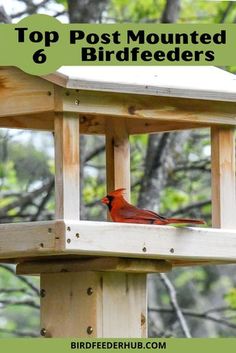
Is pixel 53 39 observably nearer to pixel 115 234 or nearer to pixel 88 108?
pixel 88 108

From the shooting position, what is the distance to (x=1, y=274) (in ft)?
41.5

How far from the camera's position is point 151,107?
5.11 m

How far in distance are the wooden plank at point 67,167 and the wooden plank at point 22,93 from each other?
0.08 meters

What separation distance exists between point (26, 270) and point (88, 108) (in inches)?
28.9

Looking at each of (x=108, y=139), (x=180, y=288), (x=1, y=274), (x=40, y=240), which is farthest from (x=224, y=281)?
(x=40, y=240)

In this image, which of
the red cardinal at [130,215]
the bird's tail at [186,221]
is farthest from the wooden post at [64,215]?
the bird's tail at [186,221]

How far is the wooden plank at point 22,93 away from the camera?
490 centimetres

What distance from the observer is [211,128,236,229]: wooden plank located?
5.34 metres

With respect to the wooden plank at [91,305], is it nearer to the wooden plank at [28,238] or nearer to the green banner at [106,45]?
the wooden plank at [28,238]

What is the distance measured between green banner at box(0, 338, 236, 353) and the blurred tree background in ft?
8.69

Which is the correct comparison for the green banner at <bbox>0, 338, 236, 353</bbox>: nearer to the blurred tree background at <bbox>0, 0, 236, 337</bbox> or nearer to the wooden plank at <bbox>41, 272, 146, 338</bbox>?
the wooden plank at <bbox>41, 272, 146, 338</bbox>

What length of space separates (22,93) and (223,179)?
0.92m

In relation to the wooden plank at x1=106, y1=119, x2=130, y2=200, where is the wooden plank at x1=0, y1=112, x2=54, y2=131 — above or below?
above

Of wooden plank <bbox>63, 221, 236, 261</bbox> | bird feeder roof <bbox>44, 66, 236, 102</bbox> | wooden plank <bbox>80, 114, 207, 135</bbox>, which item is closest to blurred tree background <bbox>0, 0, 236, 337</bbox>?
wooden plank <bbox>80, 114, 207, 135</bbox>
